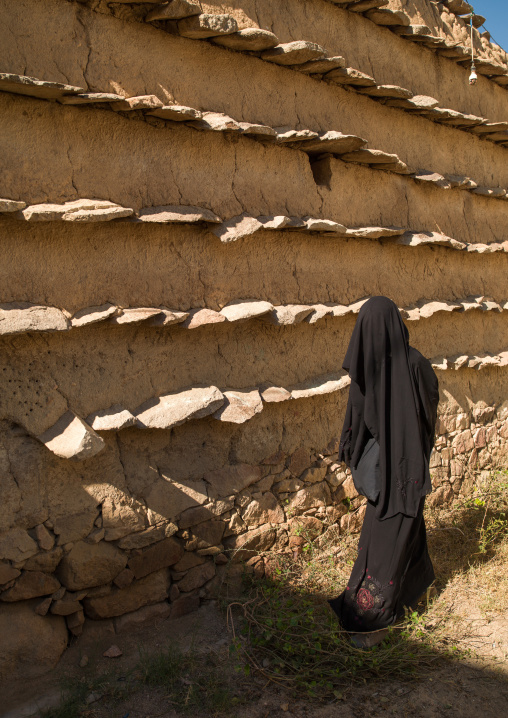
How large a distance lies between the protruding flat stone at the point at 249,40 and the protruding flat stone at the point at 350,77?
1.92 feet

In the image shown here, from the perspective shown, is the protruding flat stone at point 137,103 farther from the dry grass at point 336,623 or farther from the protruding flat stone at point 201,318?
the dry grass at point 336,623

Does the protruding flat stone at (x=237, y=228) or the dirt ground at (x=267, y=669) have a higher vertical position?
the protruding flat stone at (x=237, y=228)

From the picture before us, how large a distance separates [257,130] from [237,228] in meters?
0.56

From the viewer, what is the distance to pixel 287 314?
347cm

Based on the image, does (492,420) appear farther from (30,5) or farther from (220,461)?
(30,5)

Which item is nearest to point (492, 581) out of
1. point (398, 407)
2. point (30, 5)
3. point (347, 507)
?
point (347, 507)

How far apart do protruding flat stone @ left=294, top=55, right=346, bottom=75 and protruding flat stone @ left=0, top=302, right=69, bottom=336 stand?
86.1 inches

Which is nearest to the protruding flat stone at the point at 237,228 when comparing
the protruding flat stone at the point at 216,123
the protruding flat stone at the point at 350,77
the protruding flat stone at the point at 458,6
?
the protruding flat stone at the point at 216,123

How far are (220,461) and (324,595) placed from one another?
951mm

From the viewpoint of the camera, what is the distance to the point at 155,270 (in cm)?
306

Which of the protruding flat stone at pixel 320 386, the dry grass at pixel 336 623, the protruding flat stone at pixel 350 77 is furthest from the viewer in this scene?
the protruding flat stone at pixel 350 77

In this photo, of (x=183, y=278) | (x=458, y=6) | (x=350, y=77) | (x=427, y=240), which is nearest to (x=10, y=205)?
(x=183, y=278)

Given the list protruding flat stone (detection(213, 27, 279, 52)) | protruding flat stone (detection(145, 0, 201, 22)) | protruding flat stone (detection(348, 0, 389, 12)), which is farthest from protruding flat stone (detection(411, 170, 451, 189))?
protruding flat stone (detection(145, 0, 201, 22))

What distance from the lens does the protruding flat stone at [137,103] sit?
279 centimetres
